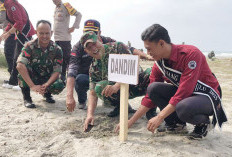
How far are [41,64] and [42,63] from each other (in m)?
0.02

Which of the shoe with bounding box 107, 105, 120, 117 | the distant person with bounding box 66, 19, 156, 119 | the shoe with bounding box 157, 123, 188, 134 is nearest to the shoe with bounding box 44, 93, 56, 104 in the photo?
the distant person with bounding box 66, 19, 156, 119

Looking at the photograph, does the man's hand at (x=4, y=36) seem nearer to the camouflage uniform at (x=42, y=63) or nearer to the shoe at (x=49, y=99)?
the camouflage uniform at (x=42, y=63)

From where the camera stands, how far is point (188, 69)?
1827mm

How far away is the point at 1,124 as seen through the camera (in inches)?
99.3

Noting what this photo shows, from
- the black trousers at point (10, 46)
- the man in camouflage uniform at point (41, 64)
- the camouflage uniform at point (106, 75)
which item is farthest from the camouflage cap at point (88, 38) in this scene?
the black trousers at point (10, 46)

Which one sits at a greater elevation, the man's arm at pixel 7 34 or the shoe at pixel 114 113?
the man's arm at pixel 7 34

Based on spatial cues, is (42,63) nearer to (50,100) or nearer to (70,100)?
(50,100)

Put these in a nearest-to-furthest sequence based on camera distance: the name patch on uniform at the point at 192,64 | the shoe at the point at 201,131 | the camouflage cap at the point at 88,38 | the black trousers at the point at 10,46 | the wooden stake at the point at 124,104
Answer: the name patch on uniform at the point at 192,64 → the wooden stake at the point at 124,104 → the shoe at the point at 201,131 → the camouflage cap at the point at 88,38 → the black trousers at the point at 10,46

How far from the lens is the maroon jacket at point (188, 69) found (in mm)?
1817

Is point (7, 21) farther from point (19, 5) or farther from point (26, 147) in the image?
point (26, 147)

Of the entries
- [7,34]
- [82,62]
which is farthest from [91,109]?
[7,34]

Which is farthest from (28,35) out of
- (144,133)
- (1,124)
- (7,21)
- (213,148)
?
(213,148)

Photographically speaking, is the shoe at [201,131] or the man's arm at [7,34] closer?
the shoe at [201,131]

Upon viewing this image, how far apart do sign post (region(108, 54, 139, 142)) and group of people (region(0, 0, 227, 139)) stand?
0.20 m
